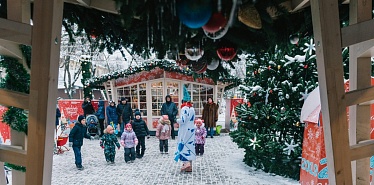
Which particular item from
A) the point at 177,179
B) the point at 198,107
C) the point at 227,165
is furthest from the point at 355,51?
the point at 198,107

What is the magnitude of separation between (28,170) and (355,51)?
2.07 meters

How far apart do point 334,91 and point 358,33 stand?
355 millimetres

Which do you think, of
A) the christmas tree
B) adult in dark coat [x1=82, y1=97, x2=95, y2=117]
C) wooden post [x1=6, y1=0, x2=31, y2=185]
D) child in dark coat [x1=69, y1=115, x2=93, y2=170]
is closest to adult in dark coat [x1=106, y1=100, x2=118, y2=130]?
adult in dark coat [x1=82, y1=97, x2=95, y2=117]

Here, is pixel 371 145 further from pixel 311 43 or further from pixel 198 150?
pixel 198 150

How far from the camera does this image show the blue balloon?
1.44 metres

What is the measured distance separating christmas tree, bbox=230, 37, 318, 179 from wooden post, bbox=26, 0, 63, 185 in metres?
4.53

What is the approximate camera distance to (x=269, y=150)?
598 centimetres

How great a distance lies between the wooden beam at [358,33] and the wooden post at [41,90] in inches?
60.7

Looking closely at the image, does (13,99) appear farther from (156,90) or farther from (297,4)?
(156,90)

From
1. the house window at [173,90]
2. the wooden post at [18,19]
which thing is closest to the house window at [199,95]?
the house window at [173,90]

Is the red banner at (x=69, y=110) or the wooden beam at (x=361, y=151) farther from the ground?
the red banner at (x=69, y=110)

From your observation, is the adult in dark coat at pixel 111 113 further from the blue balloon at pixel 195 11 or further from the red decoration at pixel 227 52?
the blue balloon at pixel 195 11

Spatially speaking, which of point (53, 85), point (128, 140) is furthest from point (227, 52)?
point (128, 140)

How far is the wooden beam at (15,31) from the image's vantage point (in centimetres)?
154
